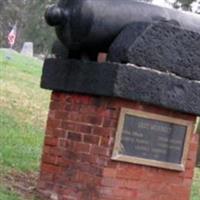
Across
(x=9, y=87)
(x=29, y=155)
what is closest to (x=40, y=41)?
(x=9, y=87)

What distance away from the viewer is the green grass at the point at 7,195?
21.3ft

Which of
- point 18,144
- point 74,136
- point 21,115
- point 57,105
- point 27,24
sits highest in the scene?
point 27,24

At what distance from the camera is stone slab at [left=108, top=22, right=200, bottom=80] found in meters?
6.41

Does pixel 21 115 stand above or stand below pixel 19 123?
above

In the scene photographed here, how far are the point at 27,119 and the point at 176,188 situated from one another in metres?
7.27

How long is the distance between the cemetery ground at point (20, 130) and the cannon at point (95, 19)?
1472mm

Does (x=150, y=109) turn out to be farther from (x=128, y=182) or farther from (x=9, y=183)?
(x=9, y=183)

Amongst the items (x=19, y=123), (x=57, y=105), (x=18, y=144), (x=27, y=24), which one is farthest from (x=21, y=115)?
(x=27, y=24)

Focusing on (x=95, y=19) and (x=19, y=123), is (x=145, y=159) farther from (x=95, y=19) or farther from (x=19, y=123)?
(x=19, y=123)

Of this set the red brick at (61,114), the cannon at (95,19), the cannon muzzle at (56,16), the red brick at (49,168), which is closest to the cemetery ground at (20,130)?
the red brick at (49,168)

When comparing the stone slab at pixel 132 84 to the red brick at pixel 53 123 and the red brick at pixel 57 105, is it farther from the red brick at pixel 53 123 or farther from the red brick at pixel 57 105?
the red brick at pixel 53 123

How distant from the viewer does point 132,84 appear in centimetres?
638

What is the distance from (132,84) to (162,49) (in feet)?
1.47

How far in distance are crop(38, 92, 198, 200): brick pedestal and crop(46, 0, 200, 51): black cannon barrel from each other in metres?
0.54
